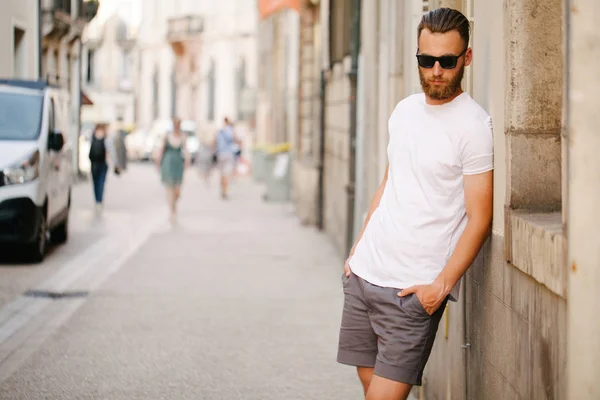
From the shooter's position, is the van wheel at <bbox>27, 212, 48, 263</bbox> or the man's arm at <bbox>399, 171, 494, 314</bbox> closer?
the man's arm at <bbox>399, 171, 494, 314</bbox>

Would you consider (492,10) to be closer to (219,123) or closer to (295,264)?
(295,264)

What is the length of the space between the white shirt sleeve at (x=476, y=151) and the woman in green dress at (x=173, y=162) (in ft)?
49.3

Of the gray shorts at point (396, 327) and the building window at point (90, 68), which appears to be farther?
the building window at point (90, 68)

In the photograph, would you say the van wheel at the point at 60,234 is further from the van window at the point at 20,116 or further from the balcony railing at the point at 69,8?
the balcony railing at the point at 69,8

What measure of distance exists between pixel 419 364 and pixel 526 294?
472 millimetres

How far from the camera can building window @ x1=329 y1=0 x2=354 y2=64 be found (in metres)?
15.0

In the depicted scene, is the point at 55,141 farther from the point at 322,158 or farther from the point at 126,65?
the point at 126,65

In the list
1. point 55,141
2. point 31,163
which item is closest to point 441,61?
point 31,163

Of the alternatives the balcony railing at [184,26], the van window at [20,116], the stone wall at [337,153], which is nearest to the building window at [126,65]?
the balcony railing at [184,26]

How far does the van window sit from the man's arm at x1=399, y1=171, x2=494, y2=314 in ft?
31.6

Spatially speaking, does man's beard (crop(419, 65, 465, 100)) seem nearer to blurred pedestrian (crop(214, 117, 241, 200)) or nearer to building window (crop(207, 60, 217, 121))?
A: blurred pedestrian (crop(214, 117, 241, 200))

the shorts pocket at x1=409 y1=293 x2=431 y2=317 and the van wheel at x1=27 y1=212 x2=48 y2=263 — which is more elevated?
the shorts pocket at x1=409 y1=293 x2=431 y2=317

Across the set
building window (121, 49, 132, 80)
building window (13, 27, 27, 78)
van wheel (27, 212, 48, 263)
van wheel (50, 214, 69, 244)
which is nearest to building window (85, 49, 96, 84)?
building window (121, 49, 132, 80)

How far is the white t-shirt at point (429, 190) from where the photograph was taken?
4426mm
